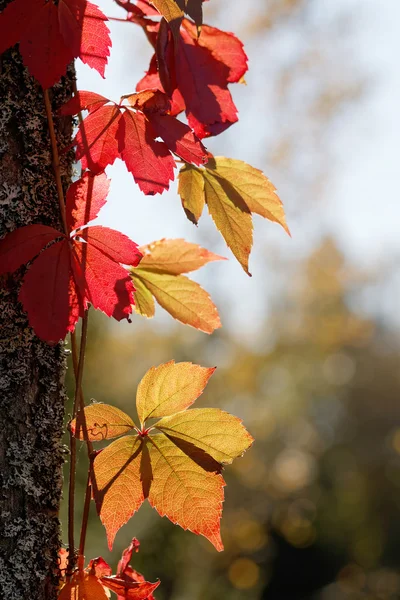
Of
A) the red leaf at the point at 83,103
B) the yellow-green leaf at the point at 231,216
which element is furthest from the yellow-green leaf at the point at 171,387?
the red leaf at the point at 83,103

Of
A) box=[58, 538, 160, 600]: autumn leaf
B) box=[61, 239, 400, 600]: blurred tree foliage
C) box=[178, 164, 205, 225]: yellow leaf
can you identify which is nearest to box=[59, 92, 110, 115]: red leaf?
box=[178, 164, 205, 225]: yellow leaf

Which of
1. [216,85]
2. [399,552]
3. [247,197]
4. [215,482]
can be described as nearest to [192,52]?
[216,85]

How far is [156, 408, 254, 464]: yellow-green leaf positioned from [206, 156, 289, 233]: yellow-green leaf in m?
0.18

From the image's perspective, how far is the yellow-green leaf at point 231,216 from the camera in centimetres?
54

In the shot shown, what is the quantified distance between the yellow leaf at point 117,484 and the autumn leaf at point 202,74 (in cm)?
28

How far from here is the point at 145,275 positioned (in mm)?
637

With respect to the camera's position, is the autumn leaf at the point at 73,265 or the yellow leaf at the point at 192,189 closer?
the autumn leaf at the point at 73,265

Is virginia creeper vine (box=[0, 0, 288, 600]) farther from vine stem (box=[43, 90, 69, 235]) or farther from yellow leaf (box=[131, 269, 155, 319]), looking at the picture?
yellow leaf (box=[131, 269, 155, 319])

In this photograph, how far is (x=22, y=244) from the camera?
18.2 inches

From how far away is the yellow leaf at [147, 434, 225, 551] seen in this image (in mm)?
512

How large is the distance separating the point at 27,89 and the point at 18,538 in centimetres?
36

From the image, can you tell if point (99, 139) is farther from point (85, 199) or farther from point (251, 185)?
point (251, 185)


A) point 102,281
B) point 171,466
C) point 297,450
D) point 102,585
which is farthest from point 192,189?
point 297,450

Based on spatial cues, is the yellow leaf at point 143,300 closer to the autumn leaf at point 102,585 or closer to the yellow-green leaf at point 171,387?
the yellow-green leaf at point 171,387
